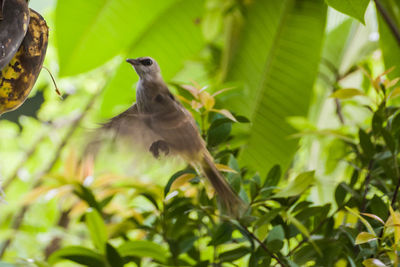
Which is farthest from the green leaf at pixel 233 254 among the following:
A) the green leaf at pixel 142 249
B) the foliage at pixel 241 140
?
the green leaf at pixel 142 249

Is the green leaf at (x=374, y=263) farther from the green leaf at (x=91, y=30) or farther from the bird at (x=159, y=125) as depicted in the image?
the green leaf at (x=91, y=30)

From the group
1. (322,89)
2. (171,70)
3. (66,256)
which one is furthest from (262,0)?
(66,256)

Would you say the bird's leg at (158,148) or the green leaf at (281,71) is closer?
the bird's leg at (158,148)

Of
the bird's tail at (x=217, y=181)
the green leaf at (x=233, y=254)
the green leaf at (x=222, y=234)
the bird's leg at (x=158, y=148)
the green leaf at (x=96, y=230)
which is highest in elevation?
the bird's leg at (x=158, y=148)

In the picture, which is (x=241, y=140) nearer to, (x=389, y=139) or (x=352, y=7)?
(x=389, y=139)

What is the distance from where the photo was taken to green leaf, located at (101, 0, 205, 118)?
2.43 feet

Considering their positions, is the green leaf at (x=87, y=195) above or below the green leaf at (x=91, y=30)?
below

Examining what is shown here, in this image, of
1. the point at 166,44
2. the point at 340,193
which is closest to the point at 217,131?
the point at 340,193

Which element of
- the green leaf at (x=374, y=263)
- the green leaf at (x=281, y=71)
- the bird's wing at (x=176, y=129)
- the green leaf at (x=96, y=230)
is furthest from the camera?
the green leaf at (x=281, y=71)

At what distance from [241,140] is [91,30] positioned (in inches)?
9.9

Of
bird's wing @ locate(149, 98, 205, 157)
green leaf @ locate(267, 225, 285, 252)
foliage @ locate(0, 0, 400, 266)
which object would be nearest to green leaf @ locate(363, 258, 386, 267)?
foliage @ locate(0, 0, 400, 266)

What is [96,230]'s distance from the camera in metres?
0.66

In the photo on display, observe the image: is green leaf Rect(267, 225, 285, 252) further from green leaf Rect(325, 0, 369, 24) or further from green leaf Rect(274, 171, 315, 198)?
green leaf Rect(325, 0, 369, 24)

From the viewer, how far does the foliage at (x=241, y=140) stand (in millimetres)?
515
